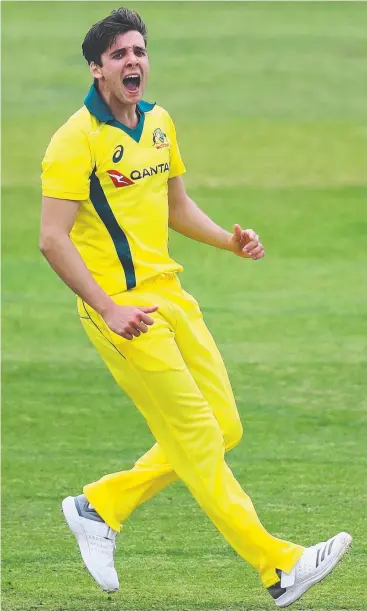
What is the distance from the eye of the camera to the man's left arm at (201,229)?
6492 mm

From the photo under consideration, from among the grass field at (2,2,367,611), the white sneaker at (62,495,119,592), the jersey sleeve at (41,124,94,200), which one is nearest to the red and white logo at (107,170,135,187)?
the jersey sleeve at (41,124,94,200)

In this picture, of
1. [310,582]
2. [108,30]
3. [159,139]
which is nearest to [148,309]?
[159,139]

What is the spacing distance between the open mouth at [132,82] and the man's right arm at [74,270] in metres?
0.53

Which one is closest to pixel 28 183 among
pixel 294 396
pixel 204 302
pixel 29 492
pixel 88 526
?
pixel 204 302

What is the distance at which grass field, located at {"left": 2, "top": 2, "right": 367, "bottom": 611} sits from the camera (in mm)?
7129

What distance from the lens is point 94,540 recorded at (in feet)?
21.0

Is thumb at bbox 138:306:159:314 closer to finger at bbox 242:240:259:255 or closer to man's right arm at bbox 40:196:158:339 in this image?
man's right arm at bbox 40:196:158:339

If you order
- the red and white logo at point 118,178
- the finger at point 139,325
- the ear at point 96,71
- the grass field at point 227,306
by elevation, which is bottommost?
the grass field at point 227,306

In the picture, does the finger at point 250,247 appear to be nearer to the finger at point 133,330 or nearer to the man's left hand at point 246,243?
the man's left hand at point 246,243

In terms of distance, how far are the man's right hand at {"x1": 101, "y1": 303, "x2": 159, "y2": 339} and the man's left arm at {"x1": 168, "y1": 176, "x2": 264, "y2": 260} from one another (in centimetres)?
84

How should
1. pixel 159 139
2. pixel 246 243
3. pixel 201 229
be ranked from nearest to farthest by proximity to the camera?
pixel 159 139 → pixel 246 243 → pixel 201 229

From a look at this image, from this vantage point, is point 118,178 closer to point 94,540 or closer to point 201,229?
point 201,229

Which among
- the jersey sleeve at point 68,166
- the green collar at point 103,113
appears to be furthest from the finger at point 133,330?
the green collar at point 103,113

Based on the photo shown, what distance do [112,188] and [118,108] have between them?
0.35 meters
